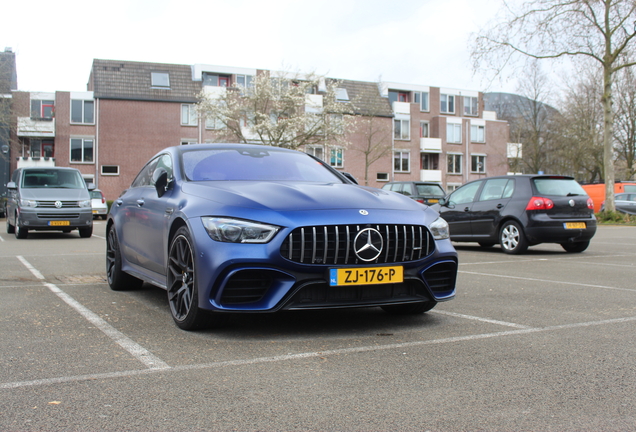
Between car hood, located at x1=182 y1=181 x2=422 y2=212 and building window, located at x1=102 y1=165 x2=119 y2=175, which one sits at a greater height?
building window, located at x1=102 y1=165 x2=119 y2=175

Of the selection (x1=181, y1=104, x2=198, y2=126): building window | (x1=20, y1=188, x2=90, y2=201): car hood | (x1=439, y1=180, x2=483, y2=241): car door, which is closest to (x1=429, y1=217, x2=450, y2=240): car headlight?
(x1=439, y1=180, x2=483, y2=241): car door

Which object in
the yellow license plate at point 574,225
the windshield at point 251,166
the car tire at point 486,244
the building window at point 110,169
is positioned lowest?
the car tire at point 486,244

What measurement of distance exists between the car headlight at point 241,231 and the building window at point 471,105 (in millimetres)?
60585

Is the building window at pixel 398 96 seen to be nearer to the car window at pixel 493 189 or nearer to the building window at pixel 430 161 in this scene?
the building window at pixel 430 161

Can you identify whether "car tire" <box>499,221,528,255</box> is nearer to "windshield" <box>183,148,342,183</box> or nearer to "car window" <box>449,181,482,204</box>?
"car window" <box>449,181,482,204</box>

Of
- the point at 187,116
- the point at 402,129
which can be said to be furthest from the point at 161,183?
the point at 402,129

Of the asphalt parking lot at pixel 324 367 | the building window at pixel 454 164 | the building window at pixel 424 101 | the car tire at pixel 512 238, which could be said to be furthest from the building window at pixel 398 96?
the asphalt parking lot at pixel 324 367

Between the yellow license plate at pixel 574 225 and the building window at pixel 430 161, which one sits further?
the building window at pixel 430 161

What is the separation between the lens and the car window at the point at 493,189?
41.7 ft

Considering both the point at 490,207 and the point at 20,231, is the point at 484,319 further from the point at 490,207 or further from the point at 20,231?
the point at 20,231

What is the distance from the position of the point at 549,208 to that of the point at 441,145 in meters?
48.4

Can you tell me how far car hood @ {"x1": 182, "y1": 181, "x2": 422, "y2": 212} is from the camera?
470 cm

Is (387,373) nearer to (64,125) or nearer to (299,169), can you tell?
(299,169)

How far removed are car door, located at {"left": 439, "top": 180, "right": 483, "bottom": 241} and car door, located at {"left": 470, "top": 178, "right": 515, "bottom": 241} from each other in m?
0.14
